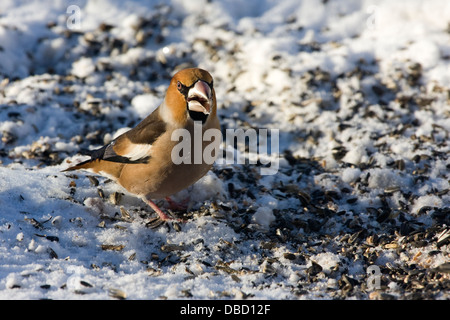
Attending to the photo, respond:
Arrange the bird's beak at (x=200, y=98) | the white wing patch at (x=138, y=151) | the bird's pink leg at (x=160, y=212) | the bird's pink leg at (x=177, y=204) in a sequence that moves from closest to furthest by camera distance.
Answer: the bird's beak at (x=200, y=98) < the white wing patch at (x=138, y=151) < the bird's pink leg at (x=160, y=212) < the bird's pink leg at (x=177, y=204)

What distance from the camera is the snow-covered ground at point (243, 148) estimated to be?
119 inches

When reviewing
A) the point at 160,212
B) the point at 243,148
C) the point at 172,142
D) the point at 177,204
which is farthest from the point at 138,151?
the point at 243,148

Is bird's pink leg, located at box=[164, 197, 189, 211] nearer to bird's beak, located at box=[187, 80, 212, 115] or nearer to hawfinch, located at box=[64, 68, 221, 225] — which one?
hawfinch, located at box=[64, 68, 221, 225]

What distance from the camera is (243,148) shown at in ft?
15.6

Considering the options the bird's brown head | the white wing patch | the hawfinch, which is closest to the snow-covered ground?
the hawfinch

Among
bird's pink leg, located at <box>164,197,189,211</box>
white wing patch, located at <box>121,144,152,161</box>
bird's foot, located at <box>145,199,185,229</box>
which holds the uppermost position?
white wing patch, located at <box>121,144,152,161</box>

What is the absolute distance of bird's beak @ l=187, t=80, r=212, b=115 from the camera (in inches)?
127

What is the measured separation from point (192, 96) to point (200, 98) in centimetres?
5

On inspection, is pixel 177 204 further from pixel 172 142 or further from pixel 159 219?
pixel 172 142

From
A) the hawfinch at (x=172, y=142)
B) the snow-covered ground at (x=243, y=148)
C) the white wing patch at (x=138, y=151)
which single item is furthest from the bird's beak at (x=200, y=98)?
the snow-covered ground at (x=243, y=148)

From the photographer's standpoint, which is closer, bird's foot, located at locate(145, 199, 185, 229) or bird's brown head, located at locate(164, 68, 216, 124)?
bird's brown head, located at locate(164, 68, 216, 124)

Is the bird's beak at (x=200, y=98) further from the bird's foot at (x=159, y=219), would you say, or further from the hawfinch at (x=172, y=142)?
the bird's foot at (x=159, y=219)

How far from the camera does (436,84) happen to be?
16.4 feet
